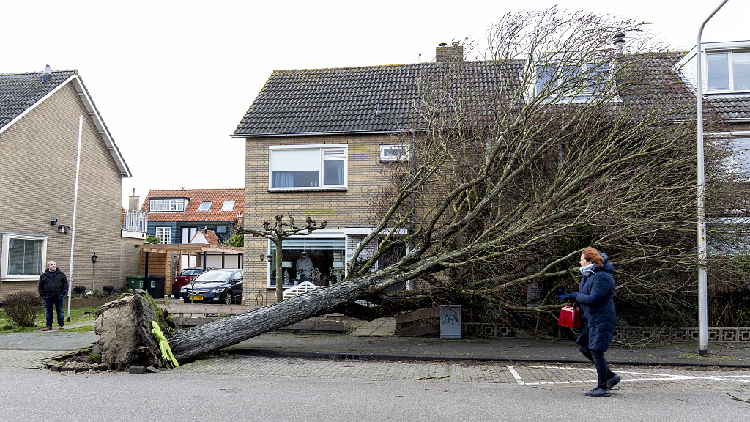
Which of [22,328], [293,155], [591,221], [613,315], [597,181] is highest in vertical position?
[293,155]

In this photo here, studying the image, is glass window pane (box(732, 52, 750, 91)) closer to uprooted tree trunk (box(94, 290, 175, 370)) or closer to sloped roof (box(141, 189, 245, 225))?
uprooted tree trunk (box(94, 290, 175, 370))

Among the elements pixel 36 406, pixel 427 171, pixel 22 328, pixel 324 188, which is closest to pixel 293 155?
pixel 324 188

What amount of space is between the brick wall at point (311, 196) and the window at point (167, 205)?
40.2 m

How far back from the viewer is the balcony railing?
26831mm

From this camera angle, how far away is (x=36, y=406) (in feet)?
20.5

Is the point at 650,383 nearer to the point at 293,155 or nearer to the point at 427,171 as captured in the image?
the point at 427,171

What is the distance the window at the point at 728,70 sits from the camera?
57.2 ft

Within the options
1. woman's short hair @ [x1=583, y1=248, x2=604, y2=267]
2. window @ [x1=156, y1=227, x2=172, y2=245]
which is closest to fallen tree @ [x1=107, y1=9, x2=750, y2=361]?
woman's short hair @ [x1=583, y1=248, x2=604, y2=267]

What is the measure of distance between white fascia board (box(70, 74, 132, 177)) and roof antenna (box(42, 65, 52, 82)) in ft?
2.66

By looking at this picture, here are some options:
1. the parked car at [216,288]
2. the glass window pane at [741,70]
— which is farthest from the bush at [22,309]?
the glass window pane at [741,70]

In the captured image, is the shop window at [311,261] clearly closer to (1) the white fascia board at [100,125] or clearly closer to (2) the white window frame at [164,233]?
(1) the white fascia board at [100,125]

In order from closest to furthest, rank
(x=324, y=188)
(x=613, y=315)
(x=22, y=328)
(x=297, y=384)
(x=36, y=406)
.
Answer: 1. (x=36, y=406)
2. (x=613, y=315)
3. (x=297, y=384)
4. (x=22, y=328)
5. (x=324, y=188)

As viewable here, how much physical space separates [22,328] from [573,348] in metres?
11.8

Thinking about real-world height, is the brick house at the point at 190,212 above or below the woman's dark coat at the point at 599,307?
above
